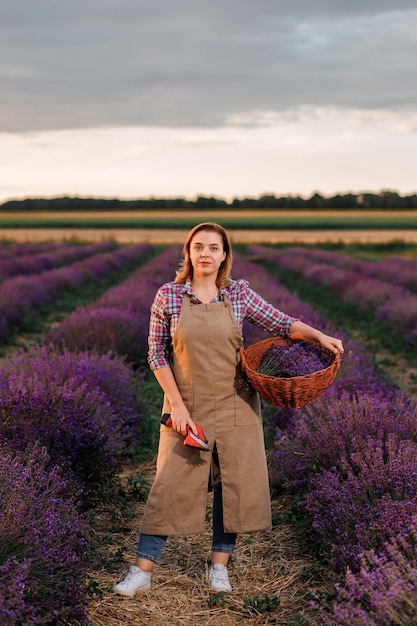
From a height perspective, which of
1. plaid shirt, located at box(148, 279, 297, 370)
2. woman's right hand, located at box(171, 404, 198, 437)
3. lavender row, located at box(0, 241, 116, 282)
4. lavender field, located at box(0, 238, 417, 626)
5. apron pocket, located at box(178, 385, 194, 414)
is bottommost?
Answer: lavender row, located at box(0, 241, 116, 282)

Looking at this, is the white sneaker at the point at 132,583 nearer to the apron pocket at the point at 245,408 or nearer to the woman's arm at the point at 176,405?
the woman's arm at the point at 176,405

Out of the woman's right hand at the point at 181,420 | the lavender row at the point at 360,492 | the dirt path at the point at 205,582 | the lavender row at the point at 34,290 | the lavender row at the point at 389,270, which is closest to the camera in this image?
the lavender row at the point at 360,492

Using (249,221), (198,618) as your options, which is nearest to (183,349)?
(198,618)

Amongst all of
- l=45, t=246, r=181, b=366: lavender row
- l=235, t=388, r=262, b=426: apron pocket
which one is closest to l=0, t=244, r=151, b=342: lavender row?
l=45, t=246, r=181, b=366: lavender row

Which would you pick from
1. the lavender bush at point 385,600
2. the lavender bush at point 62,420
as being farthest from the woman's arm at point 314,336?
the lavender bush at point 62,420

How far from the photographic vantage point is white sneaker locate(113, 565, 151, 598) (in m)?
3.58

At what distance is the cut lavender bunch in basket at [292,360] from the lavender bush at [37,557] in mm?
1128

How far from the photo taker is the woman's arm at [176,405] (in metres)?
3.38

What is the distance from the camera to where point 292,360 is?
141 inches

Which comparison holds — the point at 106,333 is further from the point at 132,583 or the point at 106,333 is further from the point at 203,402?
the point at 203,402

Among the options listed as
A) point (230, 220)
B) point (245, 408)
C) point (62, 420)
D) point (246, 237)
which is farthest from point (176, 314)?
point (230, 220)

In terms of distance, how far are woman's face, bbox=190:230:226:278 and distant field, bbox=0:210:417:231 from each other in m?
65.3

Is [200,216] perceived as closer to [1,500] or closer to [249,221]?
[249,221]

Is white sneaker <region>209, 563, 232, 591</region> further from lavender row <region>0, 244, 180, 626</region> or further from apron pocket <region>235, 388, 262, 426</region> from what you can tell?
apron pocket <region>235, 388, 262, 426</region>
